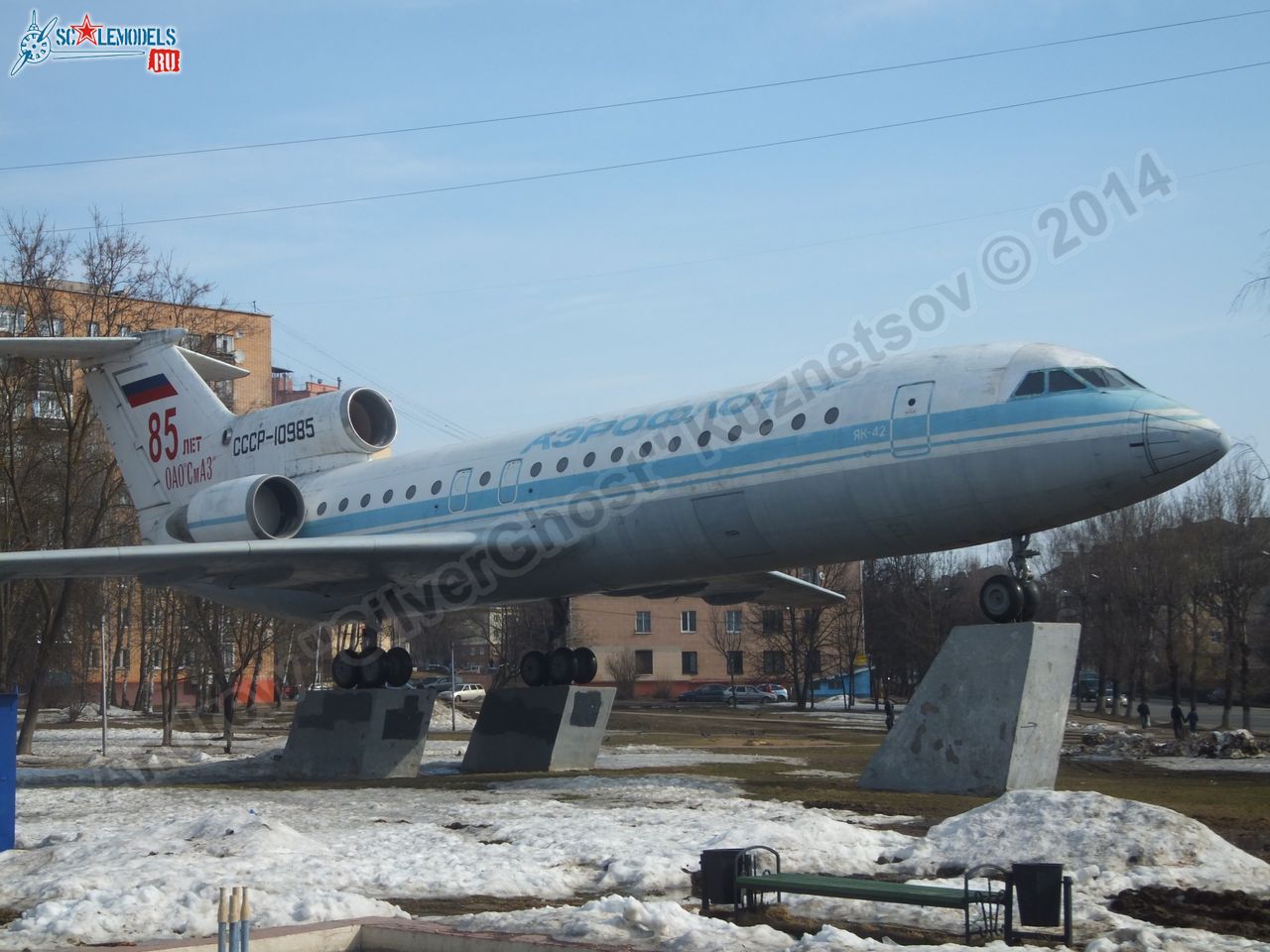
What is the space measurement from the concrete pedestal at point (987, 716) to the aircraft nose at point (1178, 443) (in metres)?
2.62

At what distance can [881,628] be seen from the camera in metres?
75.9

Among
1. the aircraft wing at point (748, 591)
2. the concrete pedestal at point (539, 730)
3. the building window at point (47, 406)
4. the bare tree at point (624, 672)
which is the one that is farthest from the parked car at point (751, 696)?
the concrete pedestal at point (539, 730)

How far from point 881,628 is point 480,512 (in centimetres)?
5559

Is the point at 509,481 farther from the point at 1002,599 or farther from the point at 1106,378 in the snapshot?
the point at 1106,378

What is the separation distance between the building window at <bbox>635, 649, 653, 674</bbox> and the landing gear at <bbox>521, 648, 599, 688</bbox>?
59.6 metres

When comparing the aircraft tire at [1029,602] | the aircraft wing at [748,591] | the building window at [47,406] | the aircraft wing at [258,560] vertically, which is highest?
the building window at [47,406]

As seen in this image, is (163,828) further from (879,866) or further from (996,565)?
(996,565)

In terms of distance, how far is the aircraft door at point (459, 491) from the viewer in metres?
23.6

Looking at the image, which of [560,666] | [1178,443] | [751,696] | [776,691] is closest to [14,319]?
[560,666]

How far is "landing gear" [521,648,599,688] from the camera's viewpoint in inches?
973

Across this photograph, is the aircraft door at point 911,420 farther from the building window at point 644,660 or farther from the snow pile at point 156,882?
the building window at point 644,660

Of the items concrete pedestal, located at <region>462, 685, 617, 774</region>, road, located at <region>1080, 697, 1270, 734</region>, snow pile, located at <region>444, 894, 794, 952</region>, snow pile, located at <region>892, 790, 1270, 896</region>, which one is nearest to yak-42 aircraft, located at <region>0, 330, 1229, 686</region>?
concrete pedestal, located at <region>462, 685, 617, 774</region>

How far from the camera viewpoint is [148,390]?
28.2 m

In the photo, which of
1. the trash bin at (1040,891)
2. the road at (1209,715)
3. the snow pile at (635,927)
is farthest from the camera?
the road at (1209,715)
